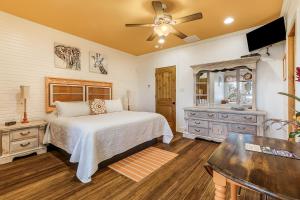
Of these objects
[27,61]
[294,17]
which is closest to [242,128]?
[294,17]

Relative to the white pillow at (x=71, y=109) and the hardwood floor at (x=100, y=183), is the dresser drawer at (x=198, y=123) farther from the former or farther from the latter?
the white pillow at (x=71, y=109)

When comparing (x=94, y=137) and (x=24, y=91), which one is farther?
(x=24, y=91)

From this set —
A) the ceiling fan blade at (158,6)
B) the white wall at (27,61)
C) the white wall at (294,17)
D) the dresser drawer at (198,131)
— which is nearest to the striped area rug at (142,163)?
the dresser drawer at (198,131)

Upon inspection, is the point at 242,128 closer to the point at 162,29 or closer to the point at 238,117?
the point at 238,117

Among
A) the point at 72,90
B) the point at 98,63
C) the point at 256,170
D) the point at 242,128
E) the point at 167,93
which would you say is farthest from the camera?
the point at 167,93

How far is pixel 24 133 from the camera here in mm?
2836

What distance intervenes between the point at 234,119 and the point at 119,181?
2760 mm

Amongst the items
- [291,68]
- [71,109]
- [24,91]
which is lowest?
[71,109]

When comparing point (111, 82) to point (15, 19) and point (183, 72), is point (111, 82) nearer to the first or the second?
point (183, 72)

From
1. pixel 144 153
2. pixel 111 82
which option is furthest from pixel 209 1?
pixel 111 82

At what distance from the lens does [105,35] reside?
154 inches

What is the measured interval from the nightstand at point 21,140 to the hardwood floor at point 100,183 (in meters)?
0.16

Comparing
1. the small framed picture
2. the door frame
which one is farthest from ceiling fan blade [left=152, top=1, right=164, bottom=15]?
the small framed picture

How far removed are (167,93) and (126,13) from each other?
2813mm
